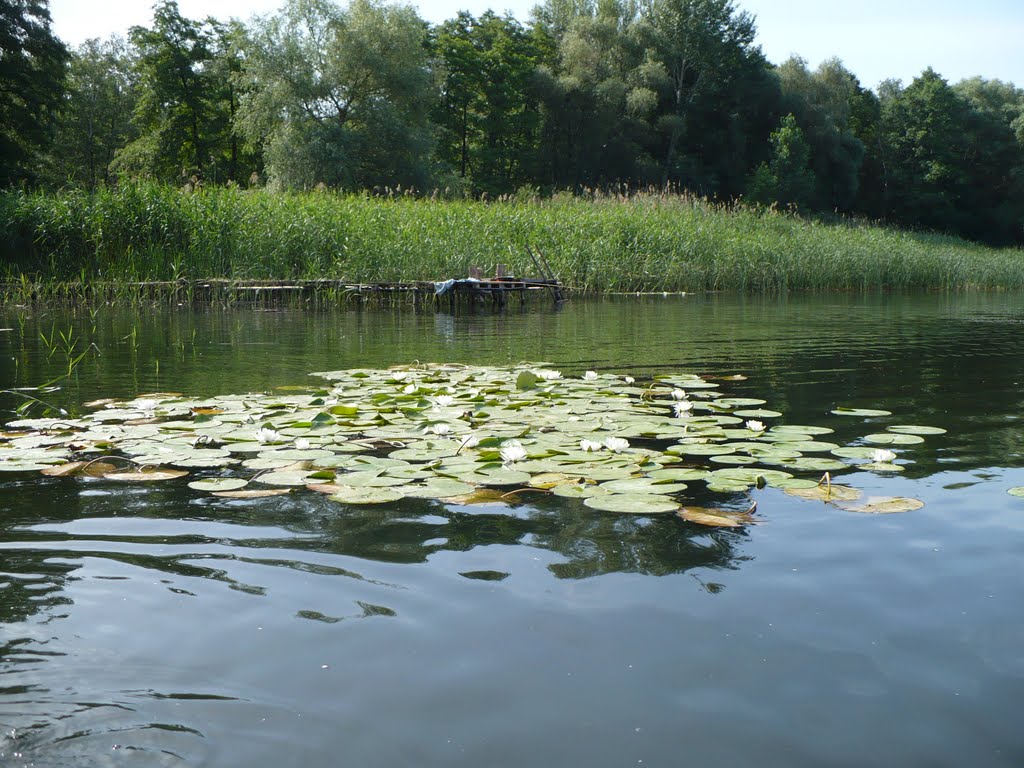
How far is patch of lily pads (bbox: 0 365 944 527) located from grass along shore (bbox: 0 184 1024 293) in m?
8.91

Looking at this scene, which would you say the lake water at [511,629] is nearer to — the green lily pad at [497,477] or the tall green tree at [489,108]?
the green lily pad at [497,477]

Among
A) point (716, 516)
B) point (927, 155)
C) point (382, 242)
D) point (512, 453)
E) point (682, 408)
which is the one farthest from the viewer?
point (927, 155)

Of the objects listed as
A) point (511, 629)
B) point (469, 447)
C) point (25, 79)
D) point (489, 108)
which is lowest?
point (511, 629)

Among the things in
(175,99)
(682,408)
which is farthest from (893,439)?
(175,99)

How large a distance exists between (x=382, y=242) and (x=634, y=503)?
40.7 ft

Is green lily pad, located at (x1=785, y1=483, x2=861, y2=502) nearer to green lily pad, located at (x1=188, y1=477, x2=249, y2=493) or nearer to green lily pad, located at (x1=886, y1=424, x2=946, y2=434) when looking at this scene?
green lily pad, located at (x1=886, y1=424, x2=946, y2=434)

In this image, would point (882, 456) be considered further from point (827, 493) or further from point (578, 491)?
point (578, 491)

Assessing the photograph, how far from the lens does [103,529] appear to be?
2584 mm

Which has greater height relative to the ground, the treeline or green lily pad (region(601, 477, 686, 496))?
the treeline

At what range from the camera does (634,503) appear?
2697mm

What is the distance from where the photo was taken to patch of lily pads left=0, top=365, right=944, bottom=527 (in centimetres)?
294

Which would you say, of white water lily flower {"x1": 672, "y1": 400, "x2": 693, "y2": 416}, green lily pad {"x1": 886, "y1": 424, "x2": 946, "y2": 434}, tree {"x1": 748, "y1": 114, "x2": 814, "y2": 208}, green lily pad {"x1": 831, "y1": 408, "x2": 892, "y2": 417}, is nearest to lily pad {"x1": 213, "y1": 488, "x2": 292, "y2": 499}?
white water lily flower {"x1": 672, "y1": 400, "x2": 693, "y2": 416}

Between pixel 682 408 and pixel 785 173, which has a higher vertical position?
pixel 785 173

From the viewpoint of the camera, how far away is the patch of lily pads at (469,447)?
2.94 m
